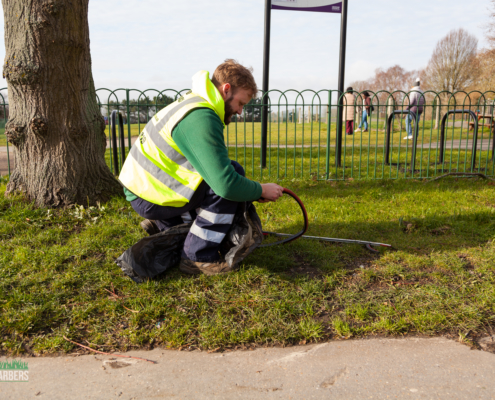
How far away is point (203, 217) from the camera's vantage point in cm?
261

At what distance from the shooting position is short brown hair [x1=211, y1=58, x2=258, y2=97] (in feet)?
7.98

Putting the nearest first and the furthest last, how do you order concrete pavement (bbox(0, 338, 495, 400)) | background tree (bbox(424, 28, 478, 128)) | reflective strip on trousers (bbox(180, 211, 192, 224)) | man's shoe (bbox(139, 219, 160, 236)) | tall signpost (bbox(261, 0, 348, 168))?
concrete pavement (bbox(0, 338, 495, 400))
reflective strip on trousers (bbox(180, 211, 192, 224))
man's shoe (bbox(139, 219, 160, 236))
tall signpost (bbox(261, 0, 348, 168))
background tree (bbox(424, 28, 478, 128))

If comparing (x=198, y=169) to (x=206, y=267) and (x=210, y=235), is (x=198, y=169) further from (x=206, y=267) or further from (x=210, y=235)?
(x=206, y=267)

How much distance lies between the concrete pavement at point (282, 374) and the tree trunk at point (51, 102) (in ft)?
7.59

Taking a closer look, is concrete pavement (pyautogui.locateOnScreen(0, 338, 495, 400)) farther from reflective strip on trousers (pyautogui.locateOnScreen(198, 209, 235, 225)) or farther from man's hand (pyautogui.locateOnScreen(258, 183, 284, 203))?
man's hand (pyautogui.locateOnScreen(258, 183, 284, 203))

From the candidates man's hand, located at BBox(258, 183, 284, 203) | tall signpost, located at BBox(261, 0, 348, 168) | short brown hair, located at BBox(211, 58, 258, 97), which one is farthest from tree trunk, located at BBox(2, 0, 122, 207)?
tall signpost, located at BBox(261, 0, 348, 168)

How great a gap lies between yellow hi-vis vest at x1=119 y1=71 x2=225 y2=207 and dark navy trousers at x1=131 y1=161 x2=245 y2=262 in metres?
0.09

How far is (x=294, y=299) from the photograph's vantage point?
7.93ft

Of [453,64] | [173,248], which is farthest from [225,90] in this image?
[453,64]

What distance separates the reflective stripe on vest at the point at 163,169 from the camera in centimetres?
246

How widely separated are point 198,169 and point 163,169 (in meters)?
0.27

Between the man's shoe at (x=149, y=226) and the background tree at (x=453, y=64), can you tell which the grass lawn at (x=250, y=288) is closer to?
the man's shoe at (x=149, y=226)

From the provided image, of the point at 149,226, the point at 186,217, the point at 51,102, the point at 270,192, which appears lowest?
the point at 149,226

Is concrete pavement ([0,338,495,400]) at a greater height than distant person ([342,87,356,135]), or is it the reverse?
distant person ([342,87,356,135])
